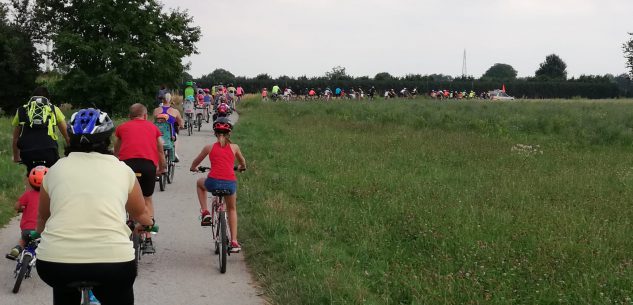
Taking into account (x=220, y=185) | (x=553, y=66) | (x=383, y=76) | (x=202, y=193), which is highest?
(x=553, y=66)

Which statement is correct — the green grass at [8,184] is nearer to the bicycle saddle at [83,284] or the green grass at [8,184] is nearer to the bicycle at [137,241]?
the bicycle at [137,241]

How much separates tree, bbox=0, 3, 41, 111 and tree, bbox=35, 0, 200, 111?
8.67 meters

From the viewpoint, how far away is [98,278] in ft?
11.5

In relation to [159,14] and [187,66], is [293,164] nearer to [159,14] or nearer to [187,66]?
[159,14]

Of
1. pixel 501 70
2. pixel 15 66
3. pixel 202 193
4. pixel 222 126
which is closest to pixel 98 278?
pixel 222 126

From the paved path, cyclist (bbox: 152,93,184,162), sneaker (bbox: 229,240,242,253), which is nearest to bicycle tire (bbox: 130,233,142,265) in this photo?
the paved path

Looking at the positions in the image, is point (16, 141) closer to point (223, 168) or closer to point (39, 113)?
point (39, 113)

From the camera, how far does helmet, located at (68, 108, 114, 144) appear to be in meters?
3.78

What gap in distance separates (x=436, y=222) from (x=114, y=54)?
125ft

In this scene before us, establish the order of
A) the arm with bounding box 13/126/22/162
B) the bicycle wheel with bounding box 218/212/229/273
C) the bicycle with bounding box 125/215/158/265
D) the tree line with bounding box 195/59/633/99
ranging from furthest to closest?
the tree line with bounding box 195/59/633/99, the arm with bounding box 13/126/22/162, the bicycle wheel with bounding box 218/212/229/273, the bicycle with bounding box 125/215/158/265

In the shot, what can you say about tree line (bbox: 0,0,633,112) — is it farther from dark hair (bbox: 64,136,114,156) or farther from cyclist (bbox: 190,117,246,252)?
dark hair (bbox: 64,136,114,156)

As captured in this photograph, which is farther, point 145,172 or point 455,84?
point 455,84

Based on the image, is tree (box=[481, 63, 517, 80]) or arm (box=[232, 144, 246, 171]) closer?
arm (box=[232, 144, 246, 171])

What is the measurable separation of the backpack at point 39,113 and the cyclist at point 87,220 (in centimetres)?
453
